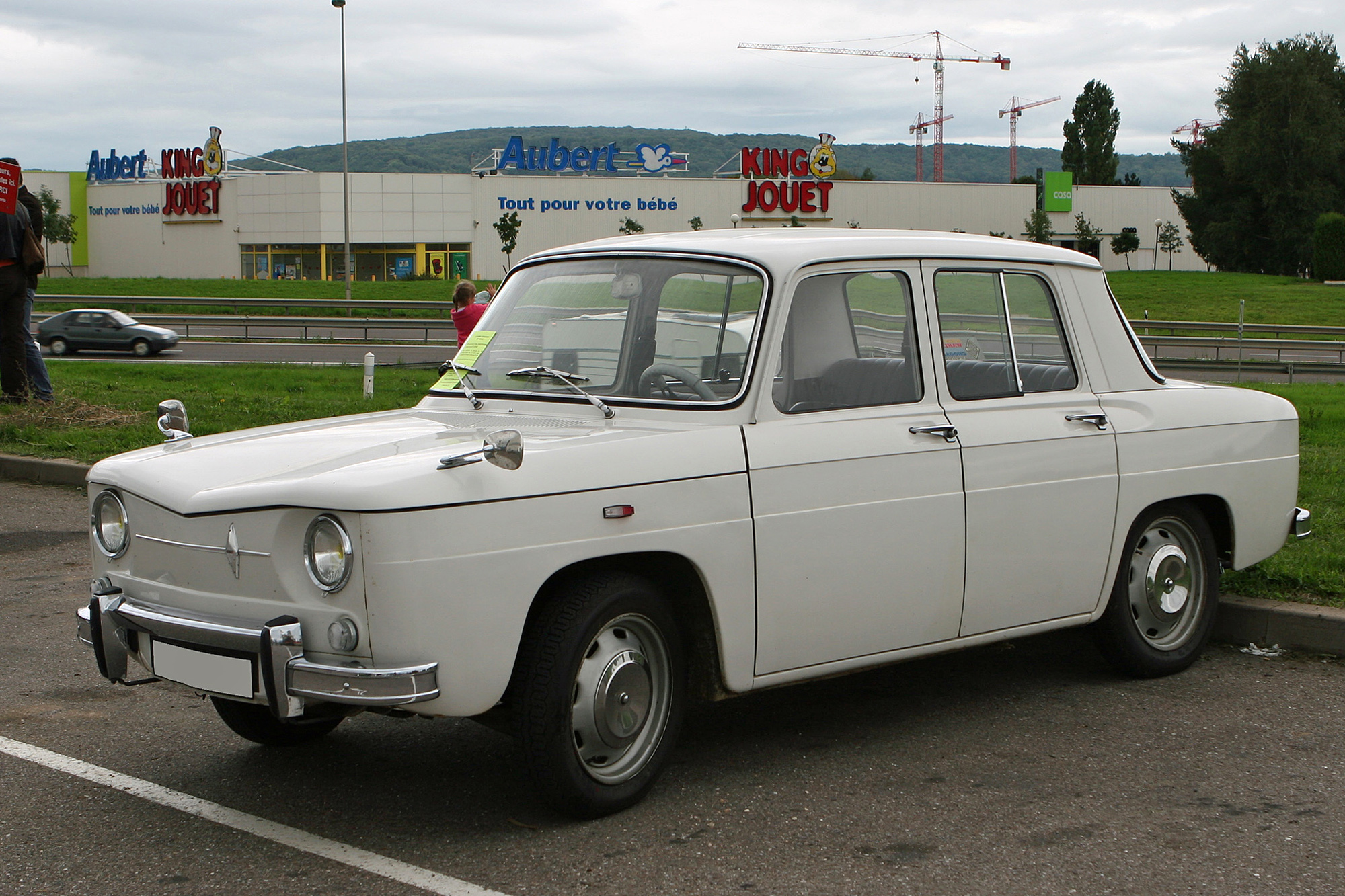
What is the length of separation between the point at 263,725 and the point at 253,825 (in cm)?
68

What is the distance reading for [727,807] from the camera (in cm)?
403

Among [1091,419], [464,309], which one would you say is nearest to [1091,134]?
[464,309]

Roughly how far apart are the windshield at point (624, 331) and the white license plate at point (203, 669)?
153 cm

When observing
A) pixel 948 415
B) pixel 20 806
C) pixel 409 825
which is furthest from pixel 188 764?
pixel 948 415

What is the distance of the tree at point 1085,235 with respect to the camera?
83.1 m

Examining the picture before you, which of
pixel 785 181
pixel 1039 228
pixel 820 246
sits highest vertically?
pixel 785 181

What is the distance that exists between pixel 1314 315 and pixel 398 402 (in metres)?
33.8

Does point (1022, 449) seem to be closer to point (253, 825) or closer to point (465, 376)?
point (465, 376)

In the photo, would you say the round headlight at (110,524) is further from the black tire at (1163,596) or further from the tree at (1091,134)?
the tree at (1091,134)

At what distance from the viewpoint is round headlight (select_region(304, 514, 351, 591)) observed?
3449 mm

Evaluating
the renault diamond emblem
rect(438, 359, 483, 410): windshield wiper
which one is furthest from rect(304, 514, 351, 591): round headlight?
rect(438, 359, 483, 410): windshield wiper

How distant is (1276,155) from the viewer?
70125 mm

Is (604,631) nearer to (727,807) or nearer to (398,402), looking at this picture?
(727,807)

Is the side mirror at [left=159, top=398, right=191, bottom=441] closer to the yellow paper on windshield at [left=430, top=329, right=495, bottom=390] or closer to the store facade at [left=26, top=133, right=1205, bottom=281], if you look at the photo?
the yellow paper on windshield at [left=430, top=329, right=495, bottom=390]
